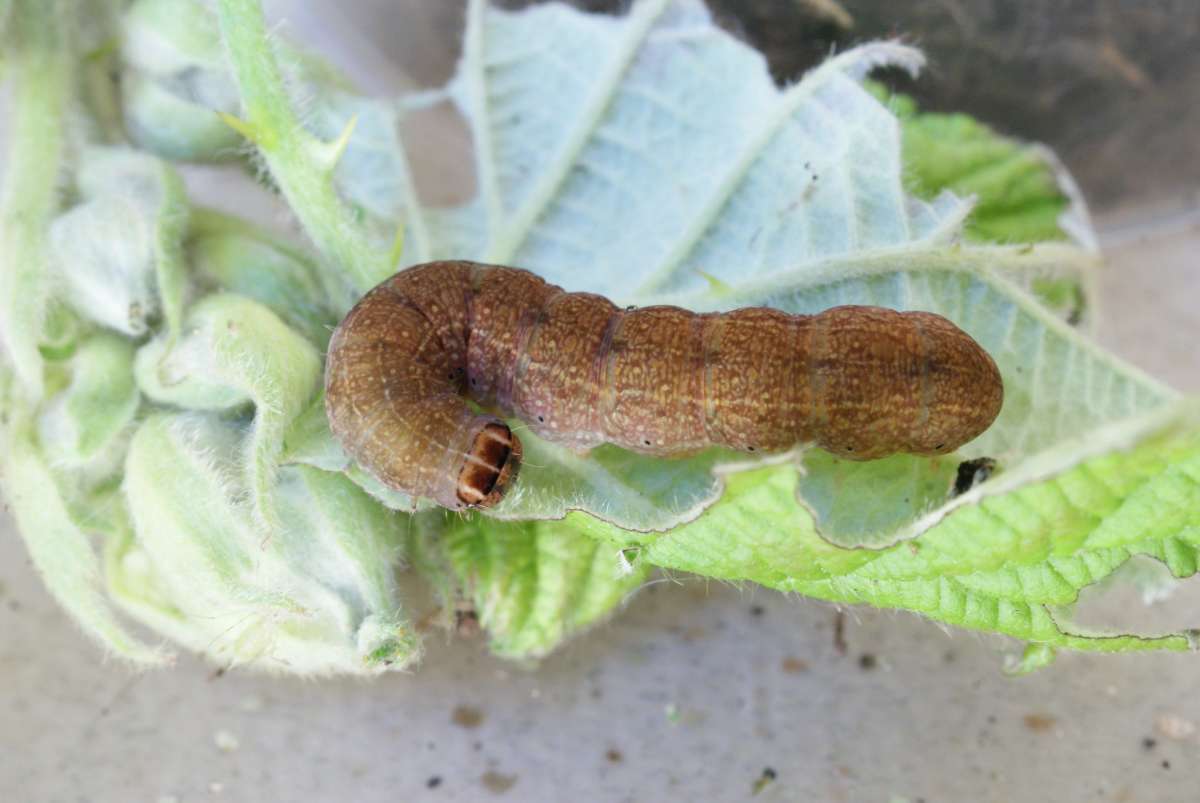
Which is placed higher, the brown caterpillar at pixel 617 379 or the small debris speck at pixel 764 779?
the brown caterpillar at pixel 617 379

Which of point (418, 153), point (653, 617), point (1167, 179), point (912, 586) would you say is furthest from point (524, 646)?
point (1167, 179)

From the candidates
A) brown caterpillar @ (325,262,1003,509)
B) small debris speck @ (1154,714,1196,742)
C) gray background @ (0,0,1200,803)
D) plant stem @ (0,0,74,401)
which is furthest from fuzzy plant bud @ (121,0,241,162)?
small debris speck @ (1154,714,1196,742)

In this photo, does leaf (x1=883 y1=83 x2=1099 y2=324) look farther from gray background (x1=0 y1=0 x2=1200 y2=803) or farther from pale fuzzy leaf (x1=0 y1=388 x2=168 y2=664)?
pale fuzzy leaf (x1=0 y1=388 x2=168 y2=664)

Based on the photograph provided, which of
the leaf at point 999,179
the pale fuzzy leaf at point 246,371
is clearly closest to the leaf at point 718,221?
the leaf at point 999,179

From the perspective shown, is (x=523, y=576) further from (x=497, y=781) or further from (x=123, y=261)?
(x=123, y=261)

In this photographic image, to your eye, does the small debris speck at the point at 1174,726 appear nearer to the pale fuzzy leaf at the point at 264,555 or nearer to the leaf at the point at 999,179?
the leaf at the point at 999,179

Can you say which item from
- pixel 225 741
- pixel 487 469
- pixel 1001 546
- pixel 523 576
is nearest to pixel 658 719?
pixel 523 576

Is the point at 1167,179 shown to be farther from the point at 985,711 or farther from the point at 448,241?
the point at 448,241
